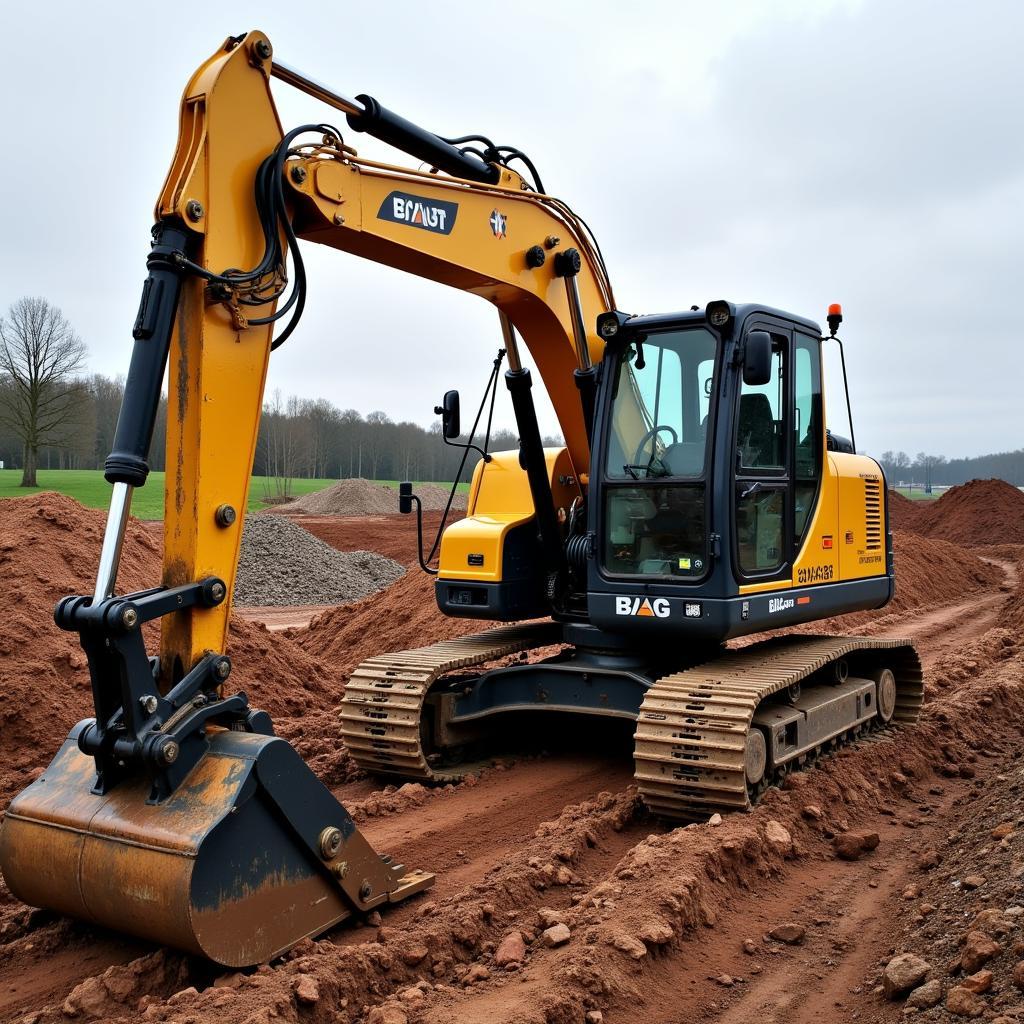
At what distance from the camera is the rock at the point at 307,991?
3.74 meters

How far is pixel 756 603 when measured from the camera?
20.8 ft

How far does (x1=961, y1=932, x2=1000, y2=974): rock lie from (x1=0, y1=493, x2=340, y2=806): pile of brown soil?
5.71 metres

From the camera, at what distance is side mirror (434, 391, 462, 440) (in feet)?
23.1

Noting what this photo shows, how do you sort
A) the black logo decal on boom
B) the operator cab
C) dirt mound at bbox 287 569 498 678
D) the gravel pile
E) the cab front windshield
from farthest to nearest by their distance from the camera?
1. the gravel pile
2. dirt mound at bbox 287 569 498 678
3. the cab front windshield
4. the operator cab
5. the black logo decal on boom

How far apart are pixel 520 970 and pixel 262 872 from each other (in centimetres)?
112

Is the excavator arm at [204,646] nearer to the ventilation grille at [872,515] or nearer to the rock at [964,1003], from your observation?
the rock at [964,1003]

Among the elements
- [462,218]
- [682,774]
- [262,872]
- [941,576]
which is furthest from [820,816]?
[941,576]

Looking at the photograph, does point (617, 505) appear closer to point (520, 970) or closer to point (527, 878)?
point (527, 878)

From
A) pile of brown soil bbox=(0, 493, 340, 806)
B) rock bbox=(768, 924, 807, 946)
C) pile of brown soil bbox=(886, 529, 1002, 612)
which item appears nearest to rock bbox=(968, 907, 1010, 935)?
rock bbox=(768, 924, 807, 946)

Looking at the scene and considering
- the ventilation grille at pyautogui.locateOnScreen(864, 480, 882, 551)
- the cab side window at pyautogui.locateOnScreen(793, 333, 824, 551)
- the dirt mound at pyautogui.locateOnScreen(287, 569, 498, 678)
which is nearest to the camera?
the cab side window at pyautogui.locateOnScreen(793, 333, 824, 551)

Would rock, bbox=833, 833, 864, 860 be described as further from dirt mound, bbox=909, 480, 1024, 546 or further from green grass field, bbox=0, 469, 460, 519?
dirt mound, bbox=909, 480, 1024, 546

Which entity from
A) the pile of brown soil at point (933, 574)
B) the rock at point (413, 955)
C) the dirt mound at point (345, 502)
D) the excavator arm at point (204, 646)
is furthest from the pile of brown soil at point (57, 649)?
the dirt mound at point (345, 502)

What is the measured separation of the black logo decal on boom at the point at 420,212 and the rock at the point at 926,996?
425 centimetres

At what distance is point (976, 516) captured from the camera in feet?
114
